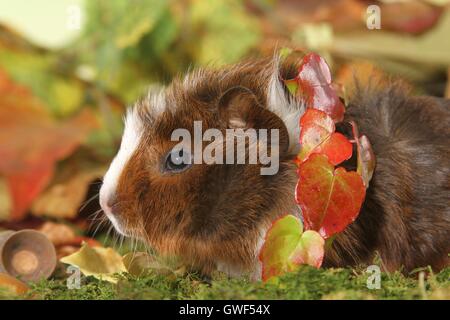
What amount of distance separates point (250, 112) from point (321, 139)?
0.15m

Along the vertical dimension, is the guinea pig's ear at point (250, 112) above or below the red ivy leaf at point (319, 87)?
below

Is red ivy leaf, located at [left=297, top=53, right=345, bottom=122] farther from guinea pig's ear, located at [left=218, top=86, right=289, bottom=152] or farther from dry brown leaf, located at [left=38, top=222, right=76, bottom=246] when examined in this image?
dry brown leaf, located at [left=38, top=222, right=76, bottom=246]

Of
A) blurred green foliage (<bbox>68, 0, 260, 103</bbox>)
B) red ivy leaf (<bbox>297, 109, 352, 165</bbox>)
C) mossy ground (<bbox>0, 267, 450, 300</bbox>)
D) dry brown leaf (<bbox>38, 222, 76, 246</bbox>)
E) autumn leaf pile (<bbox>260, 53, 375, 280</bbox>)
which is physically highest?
blurred green foliage (<bbox>68, 0, 260, 103</bbox>)

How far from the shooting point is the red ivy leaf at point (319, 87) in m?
1.35

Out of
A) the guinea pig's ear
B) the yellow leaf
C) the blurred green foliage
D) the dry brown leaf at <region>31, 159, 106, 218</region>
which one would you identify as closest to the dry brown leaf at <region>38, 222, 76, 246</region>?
the yellow leaf

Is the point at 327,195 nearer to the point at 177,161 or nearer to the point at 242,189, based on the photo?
the point at 242,189

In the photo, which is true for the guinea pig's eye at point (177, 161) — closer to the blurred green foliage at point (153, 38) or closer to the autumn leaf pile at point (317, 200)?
the autumn leaf pile at point (317, 200)

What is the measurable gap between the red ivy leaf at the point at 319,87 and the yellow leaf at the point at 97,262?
0.54 m

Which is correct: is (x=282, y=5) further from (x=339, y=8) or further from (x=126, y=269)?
(x=126, y=269)

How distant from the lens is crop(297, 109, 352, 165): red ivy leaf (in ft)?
4.20

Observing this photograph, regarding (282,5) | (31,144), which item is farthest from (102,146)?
(282,5)

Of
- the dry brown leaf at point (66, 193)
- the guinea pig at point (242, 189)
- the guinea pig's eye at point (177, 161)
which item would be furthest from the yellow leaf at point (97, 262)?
the dry brown leaf at point (66, 193)

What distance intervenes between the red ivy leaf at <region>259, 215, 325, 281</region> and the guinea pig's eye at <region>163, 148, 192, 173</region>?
21cm

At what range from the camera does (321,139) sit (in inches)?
51.0
